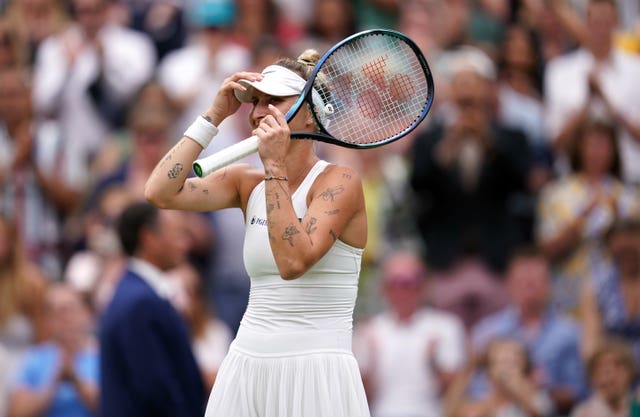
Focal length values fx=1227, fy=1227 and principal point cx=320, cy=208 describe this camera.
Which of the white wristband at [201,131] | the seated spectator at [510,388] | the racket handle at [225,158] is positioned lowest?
the seated spectator at [510,388]

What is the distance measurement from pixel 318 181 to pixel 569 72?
17.0 feet

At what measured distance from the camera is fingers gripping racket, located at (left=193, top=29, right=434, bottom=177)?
5133 millimetres

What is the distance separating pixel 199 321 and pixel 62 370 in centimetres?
109

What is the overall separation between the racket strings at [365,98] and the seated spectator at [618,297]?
12.4 ft

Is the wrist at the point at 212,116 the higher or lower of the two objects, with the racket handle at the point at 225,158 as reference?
higher

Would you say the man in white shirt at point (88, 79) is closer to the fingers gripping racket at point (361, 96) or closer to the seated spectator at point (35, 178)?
the seated spectator at point (35, 178)

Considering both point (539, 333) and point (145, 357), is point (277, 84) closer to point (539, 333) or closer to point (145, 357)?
point (145, 357)

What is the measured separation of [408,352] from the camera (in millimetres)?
9125

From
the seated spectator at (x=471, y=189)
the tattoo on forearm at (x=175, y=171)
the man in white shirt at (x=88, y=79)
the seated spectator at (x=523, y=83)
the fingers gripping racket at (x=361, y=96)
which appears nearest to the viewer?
the fingers gripping racket at (x=361, y=96)

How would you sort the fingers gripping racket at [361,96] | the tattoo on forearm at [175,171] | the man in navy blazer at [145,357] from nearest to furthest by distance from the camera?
the fingers gripping racket at [361,96] < the tattoo on forearm at [175,171] < the man in navy blazer at [145,357]

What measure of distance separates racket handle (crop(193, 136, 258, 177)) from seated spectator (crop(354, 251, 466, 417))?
4.48 metres

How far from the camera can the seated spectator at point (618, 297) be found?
8.71 m

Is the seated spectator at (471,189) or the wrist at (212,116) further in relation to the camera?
the seated spectator at (471,189)

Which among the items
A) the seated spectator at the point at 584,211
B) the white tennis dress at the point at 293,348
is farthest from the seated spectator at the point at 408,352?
the white tennis dress at the point at 293,348
